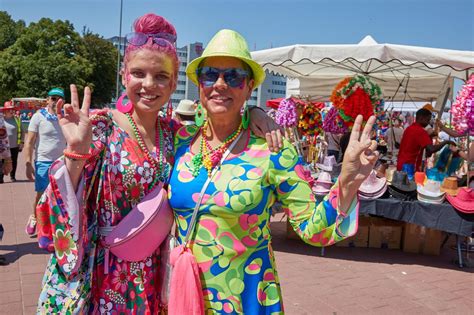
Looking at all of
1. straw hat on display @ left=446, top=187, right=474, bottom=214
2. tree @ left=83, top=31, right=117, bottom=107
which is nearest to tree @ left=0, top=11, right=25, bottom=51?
tree @ left=83, top=31, right=117, bottom=107

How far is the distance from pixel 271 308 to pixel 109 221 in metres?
0.79

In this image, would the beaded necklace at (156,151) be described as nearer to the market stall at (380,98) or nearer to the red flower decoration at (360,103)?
the market stall at (380,98)

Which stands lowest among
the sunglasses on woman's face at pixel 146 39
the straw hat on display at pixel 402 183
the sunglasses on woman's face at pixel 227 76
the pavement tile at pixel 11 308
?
the pavement tile at pixel 11 308

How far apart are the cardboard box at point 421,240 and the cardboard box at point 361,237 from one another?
1.67 ft

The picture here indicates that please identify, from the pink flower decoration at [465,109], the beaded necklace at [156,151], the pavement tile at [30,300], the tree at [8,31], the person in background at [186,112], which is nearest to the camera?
the beaded necklace at [156,151]

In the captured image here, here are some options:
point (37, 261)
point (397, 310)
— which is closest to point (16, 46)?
point (37, 261)

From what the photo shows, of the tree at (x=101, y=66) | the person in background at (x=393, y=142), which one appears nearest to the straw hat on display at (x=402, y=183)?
the person in background at (x=393, y=142)

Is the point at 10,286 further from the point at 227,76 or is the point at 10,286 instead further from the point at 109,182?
the point at 227,76

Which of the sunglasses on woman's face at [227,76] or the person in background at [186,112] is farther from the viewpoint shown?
the person in background at [186,112]

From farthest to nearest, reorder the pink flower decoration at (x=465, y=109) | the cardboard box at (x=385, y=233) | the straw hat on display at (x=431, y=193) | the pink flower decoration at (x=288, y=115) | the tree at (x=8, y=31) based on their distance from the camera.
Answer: the tree at (x=8, y=31), the pink flower decoration at (x=288, y=115), the cardboard box at (x=385, y=233), the straw hat on display at (x=431, y=193), the pink flower decoration at (x=465, y=109)

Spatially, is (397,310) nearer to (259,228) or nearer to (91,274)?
(259,228)

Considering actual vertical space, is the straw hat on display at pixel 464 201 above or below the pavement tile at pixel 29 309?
above

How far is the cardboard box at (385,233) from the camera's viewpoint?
605 centimetres

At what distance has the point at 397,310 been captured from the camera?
3.99 metres
